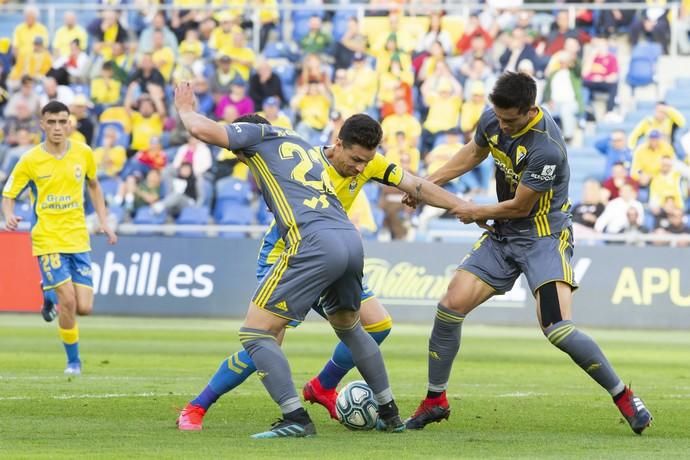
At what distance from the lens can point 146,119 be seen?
2747cm

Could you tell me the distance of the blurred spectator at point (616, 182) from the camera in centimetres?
2380

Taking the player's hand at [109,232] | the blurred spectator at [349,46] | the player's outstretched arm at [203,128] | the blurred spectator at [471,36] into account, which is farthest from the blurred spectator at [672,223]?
the player's outstretched arm at [203,128]

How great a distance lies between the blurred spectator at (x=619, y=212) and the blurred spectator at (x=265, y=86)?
23.9 ft

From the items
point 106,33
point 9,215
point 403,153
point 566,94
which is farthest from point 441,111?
point 9,215

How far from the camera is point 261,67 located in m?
27.4

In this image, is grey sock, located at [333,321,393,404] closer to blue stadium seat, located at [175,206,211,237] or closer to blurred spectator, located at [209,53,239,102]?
blue stadium seat, located at [175,206,211,237]

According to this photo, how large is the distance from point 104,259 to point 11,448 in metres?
15.3

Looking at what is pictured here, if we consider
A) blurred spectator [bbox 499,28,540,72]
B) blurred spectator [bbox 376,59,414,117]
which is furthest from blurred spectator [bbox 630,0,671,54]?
blurred spectator [bbox 376,59,414,117]

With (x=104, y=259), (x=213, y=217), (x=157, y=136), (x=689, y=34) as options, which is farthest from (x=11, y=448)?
(x=689, y=34)

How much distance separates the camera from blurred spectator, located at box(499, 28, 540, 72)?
26.5 metres

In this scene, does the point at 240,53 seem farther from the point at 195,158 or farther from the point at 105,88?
the point at 195,158

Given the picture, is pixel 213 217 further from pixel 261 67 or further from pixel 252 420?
pixel 252 420

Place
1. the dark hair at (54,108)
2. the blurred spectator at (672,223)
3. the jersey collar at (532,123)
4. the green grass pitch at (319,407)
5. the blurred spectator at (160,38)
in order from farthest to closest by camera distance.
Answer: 1. the blurred spectator at (160,38)
2. the blurred spectator at (672,223)
3. the dark hair at (54,108)
4. the jersey collar at (532,123)
5. the green grass pitch at (319,407)

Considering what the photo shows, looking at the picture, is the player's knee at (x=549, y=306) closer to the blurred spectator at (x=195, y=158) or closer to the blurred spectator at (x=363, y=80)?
the blurred spectator at (x=195, y=158)
